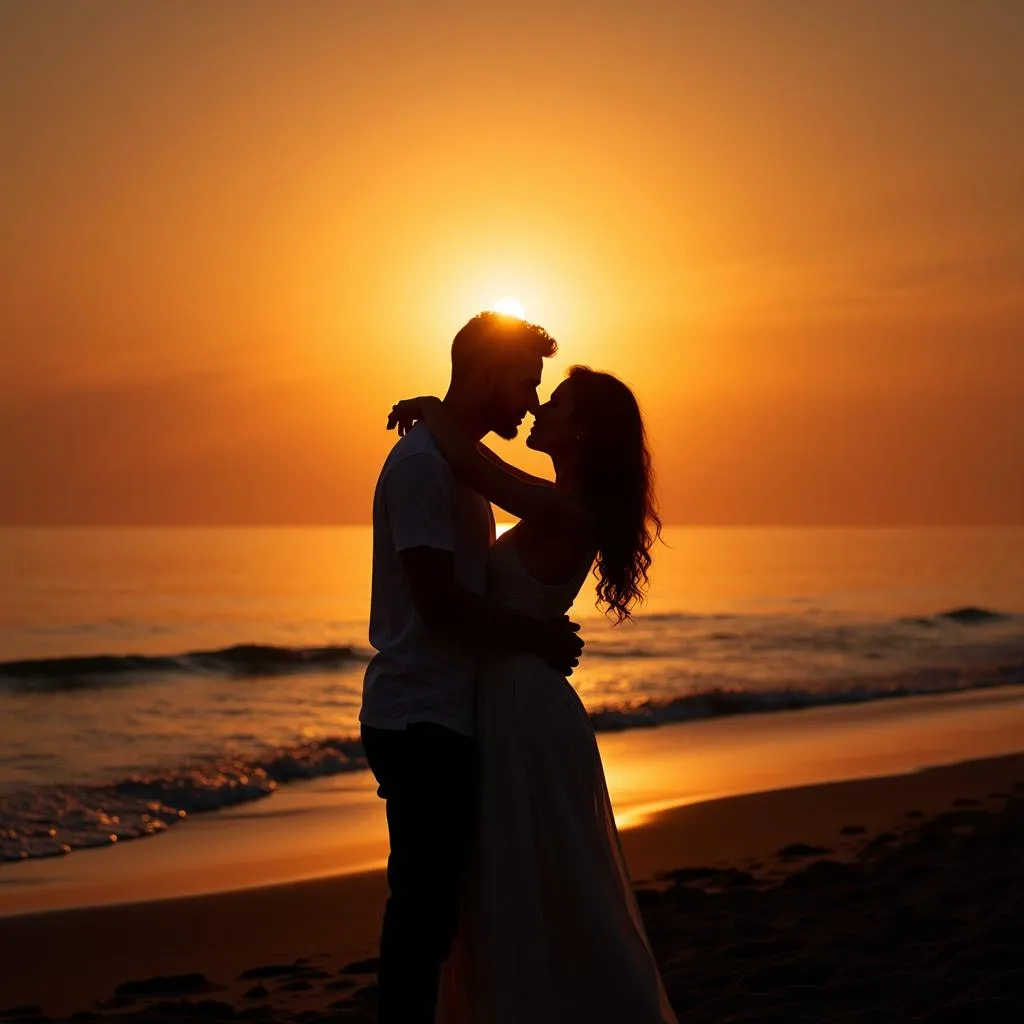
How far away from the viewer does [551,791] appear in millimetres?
4035

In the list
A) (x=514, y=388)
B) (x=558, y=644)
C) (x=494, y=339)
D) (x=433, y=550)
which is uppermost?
(x=494, y=339)

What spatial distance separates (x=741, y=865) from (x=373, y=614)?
240 inches

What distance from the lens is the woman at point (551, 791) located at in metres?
3.97

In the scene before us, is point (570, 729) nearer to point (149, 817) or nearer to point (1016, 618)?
point (149, 817)

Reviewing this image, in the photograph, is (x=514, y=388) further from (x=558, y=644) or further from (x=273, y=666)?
(x=273, y=666)

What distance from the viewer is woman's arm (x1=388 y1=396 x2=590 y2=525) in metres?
3.98

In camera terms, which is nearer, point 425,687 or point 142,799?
point 425,687

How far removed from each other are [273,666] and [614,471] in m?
24.5

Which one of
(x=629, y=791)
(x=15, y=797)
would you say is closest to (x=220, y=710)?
(x=15, y=797)

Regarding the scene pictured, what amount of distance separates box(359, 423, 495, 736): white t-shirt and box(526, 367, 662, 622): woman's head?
1.46 feet

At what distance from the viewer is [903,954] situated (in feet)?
20.4

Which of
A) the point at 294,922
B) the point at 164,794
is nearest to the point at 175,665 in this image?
the point at 164,794

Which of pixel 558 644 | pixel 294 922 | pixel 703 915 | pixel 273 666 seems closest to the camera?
pixel 558 644

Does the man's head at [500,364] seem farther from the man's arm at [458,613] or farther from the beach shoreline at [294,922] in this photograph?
the beach shoreline at [294,922]
